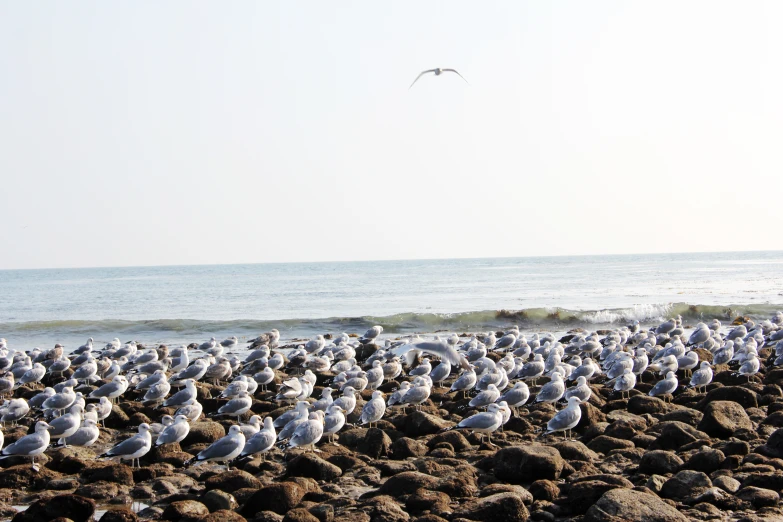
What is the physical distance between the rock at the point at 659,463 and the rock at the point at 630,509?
1.74m

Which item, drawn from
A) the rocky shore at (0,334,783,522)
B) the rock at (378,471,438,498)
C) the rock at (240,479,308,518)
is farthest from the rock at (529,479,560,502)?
the rock at (240,479,308,518)

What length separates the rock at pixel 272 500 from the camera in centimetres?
971

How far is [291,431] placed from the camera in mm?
13031

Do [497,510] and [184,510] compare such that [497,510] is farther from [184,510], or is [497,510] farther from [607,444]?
[607,444]

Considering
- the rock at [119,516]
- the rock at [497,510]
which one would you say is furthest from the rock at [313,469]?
the rock at [497,510]

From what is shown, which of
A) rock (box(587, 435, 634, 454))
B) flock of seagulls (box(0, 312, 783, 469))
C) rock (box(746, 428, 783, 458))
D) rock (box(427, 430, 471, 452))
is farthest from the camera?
flock of seagulls (box(0, 312, 783, 469))

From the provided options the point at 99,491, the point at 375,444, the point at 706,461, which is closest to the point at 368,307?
the point at 375,444

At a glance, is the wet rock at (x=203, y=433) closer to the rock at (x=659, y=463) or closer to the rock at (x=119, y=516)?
the rock at (x=119, y=516)

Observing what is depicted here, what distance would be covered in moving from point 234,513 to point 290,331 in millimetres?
A: 26996

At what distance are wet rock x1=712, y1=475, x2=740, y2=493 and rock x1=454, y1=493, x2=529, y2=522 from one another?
2.23 metres

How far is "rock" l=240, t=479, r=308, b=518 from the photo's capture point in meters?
9.71

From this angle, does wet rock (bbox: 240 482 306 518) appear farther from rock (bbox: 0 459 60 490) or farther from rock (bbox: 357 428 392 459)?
rock (bbox: 0 459 60 490)

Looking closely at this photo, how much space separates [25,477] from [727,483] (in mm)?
8418

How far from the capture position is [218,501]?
9.91m
